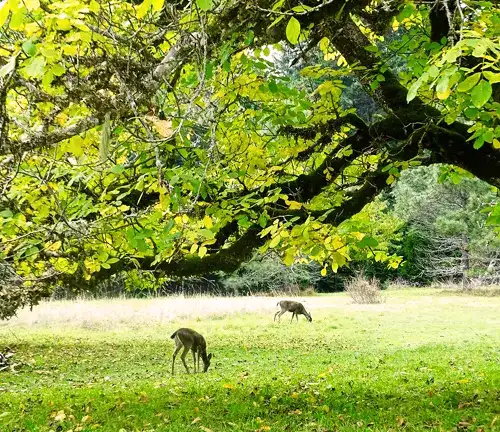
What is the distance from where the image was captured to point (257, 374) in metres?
10.3

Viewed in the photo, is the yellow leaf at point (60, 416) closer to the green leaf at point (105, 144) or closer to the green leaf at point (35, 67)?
the green leaf at point (105, 144)

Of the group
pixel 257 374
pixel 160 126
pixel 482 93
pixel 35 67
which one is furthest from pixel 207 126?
pixel 257 374

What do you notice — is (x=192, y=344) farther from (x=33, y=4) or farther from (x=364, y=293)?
(x=364, y=293)

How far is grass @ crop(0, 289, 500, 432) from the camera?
6.22 metres

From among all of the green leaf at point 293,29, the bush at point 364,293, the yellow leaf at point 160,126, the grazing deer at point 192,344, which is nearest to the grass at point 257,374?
the grazing deer at point 192,344

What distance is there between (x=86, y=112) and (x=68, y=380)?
7.85 metres

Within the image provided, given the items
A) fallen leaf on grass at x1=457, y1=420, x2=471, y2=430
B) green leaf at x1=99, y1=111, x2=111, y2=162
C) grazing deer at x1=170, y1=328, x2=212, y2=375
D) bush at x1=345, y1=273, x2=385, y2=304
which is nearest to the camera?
green leaf at x1=99, y1=111, x2=111, y2=162

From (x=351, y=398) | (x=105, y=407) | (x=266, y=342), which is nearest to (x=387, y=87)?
(x=351, y=398)

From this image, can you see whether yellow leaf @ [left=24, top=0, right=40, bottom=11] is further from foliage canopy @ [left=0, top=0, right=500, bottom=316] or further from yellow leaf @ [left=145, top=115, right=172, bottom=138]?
yellow leaf @ [left=145, top=115, right=172, bottom=138]

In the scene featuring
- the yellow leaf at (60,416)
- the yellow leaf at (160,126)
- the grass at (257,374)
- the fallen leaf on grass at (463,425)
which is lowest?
the grass at (257,374)

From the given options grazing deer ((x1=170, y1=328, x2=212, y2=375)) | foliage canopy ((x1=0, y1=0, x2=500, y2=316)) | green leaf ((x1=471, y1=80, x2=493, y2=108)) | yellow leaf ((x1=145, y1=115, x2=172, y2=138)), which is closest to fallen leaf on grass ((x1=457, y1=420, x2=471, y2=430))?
foliage canopy ((x1=0, y1=0, x2=500, y2=316))

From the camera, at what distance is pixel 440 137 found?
5.99m

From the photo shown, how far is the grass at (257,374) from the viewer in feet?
20.4

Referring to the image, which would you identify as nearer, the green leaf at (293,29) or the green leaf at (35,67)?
the green leaf at (35,67)
